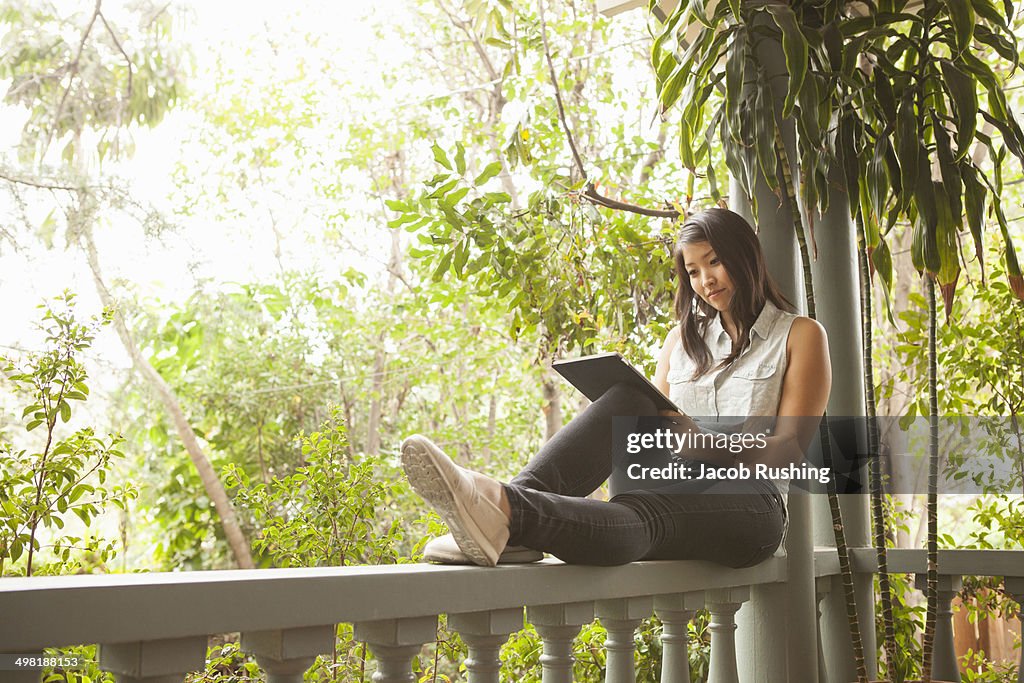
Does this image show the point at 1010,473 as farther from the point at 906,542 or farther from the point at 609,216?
the point at 906,542

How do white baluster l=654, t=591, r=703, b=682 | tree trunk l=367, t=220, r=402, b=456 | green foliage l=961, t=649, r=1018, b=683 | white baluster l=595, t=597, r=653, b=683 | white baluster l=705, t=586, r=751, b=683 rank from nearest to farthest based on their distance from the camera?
white baluster l=595, t=597, r=653, b=683, white baluster l=654, t=591, r=703, b=682, white baluster l=705, t=586, r=751, b=683, green foliage l=961, t=649, r=1018, b=683, tree trunk l=367, t=220, r=402, b=456

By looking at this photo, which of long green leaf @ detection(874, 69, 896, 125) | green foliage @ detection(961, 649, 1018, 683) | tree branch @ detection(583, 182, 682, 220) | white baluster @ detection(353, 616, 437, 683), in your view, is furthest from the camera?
tree branch @ detection(583, 182, 682, 220)

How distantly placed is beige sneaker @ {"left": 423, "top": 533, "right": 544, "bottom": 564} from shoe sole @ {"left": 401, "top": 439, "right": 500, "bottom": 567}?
23mm

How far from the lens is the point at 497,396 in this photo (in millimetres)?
6070

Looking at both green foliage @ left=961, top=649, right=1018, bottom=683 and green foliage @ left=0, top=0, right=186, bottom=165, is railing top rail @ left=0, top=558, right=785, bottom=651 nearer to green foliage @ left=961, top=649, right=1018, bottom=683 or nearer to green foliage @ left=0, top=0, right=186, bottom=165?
green foliage @ left=961, top=649, right=1018, bottom=683

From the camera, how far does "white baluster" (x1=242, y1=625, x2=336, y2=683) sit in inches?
35.8

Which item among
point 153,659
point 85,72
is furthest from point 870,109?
point 85,72

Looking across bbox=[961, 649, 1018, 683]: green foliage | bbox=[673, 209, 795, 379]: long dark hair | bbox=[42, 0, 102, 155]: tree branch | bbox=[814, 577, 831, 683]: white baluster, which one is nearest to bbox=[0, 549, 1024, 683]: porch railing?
bbox=[814, 577, 831, 683]: white baluster

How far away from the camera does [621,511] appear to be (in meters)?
1.34

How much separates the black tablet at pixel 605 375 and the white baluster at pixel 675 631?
328 mm

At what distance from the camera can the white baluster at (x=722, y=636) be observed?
5.29 feet

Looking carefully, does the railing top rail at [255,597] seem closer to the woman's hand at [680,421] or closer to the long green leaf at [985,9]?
the woman's hand at [680,421]

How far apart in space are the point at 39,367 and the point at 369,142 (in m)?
4.11

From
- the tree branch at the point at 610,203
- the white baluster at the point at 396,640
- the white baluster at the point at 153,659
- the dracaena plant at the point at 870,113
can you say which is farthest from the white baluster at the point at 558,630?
the tree branch at the point at 610,203
